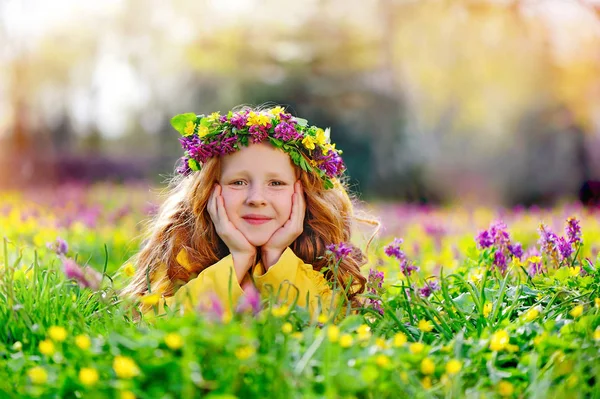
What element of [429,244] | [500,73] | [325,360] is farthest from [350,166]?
[325,360]

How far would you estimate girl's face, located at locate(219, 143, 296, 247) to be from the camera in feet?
10.5

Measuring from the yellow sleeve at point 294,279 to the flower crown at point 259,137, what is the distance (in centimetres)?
45

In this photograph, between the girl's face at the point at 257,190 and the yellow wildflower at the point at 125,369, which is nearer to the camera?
the yellow wildflower at the point at 125,369

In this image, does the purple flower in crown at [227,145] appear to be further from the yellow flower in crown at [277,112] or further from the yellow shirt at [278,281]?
the yellow shirt at [278,281]

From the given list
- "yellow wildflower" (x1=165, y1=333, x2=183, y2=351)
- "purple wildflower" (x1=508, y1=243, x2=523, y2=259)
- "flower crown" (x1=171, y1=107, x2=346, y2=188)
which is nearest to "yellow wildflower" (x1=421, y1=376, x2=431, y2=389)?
"yellow wildflower" (x1=165, y1=333, x2=183, y2=351)

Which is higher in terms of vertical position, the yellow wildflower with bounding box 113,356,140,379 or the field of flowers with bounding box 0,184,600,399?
the yellow wildflower with bounding box 113,356,140,379

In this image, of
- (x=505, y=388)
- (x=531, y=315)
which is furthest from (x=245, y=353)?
(x=531, y=315)

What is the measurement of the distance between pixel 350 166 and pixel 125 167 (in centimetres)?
541

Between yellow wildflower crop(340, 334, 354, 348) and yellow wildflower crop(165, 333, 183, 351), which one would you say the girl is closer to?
yellow wildflower crop(340, 334, 354, 348)

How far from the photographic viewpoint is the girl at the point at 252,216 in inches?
124

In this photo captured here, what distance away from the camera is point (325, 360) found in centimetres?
181

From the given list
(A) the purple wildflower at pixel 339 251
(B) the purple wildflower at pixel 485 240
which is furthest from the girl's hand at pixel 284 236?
(B) the purple wildflower at pixel 485 240

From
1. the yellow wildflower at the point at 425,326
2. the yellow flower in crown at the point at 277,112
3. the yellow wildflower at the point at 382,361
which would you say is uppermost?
the yellow flower in crown at the point at 277,112

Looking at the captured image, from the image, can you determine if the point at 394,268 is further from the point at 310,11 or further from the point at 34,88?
the point at 34,88
